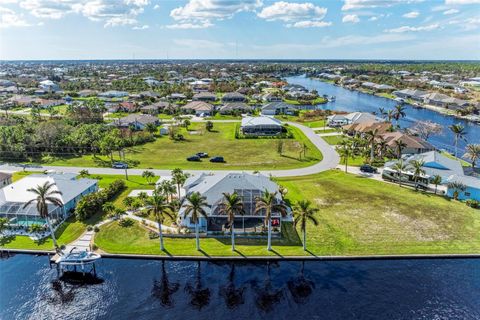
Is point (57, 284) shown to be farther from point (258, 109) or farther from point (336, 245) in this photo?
point (258, 109)

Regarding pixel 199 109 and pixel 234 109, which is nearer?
pixel 199 109

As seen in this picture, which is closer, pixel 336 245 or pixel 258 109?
pixel 336 245

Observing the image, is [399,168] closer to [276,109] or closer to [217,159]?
[217,159]

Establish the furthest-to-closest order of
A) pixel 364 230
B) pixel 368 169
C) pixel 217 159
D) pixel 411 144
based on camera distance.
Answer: pixel 411 144, pixel 217 159, pixel 368 169, pixel 364 230

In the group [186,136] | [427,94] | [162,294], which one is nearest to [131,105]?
[186,136]

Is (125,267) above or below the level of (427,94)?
below

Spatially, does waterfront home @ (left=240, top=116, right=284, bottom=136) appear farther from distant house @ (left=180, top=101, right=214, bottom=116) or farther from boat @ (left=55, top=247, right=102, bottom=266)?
boat @ (left=55, top=247, right=102, bottom=266)

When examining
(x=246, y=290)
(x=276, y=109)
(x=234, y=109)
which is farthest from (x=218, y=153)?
(x=276, y=109)
